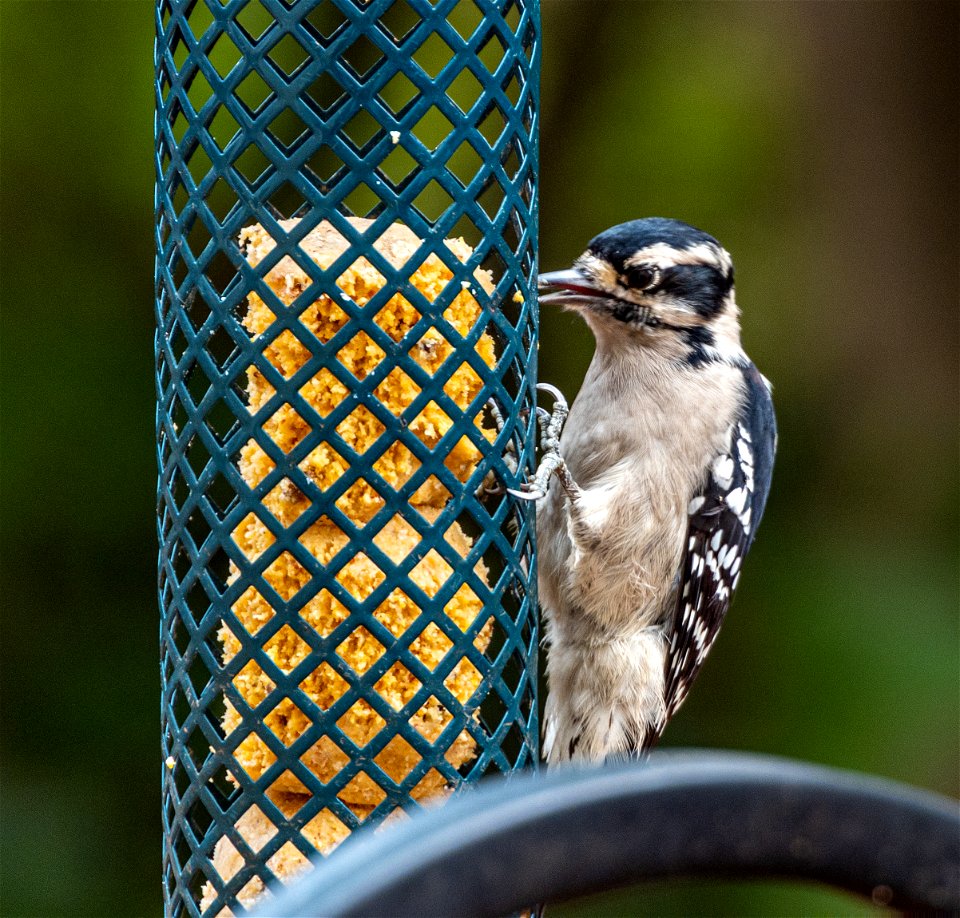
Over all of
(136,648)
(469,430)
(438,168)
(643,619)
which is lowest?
(136,648)

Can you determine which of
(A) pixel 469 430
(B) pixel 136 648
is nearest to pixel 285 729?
(A) pixel 469 430

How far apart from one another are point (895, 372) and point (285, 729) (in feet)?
9.46

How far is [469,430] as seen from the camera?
196 cm

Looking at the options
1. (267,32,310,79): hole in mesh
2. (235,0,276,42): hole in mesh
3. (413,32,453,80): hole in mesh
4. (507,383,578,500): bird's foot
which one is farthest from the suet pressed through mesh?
(413,32,453,80): hole in mesh

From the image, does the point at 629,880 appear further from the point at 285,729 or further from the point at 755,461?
the point at 755,461

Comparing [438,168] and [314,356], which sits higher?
[438,168]

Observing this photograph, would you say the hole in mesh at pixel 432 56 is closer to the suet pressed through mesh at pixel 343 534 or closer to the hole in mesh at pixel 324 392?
the suet pressed through mesh at pixel 343 534

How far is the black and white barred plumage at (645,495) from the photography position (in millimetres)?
2854

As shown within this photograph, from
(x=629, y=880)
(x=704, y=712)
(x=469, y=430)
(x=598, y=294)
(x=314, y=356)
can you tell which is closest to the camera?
(x=629, y=880)

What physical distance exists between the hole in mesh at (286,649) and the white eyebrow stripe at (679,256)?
3.81 feet

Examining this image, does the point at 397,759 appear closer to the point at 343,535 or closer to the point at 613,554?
the point at 343,535

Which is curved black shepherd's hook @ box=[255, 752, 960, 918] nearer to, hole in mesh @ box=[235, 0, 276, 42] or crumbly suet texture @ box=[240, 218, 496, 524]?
crumbly suet texture @ box=[240, 218, 496, 524]

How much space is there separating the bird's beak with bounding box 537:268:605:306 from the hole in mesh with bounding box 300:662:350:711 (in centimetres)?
97

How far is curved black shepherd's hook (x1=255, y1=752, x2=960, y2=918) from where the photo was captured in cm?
91
